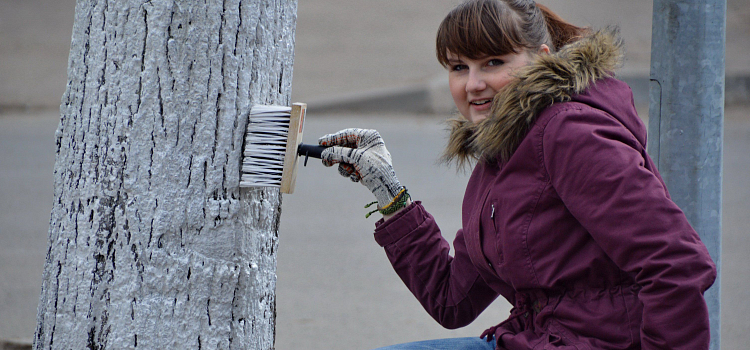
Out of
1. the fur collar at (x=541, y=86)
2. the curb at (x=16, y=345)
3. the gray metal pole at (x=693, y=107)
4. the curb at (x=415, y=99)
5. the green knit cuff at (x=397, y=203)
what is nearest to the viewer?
the fur collar at (x=541, y=86)

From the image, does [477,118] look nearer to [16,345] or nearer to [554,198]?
[554,198]

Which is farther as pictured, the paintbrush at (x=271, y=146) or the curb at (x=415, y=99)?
the curb at (x=415, y=99)

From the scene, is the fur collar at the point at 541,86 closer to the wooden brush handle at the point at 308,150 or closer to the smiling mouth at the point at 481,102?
the smiling mouth at the point at 481,102

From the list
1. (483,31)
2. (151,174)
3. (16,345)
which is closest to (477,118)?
(483,31)

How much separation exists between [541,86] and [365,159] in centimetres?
51

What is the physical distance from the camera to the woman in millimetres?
1240

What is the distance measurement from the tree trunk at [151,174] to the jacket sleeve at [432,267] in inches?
18.2

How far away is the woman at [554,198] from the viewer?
1240mm

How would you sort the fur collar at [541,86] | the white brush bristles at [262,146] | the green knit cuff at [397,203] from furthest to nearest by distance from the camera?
the green knit cuff at [397,203] < the white brush bristles at [262,146] < the fur collar at [541,86]

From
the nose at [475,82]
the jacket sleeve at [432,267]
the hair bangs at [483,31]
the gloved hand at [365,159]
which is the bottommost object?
the jacket sleeve at [432,267]

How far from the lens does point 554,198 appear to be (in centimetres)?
140

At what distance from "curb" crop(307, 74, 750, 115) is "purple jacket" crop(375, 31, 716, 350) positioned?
7.95 metres

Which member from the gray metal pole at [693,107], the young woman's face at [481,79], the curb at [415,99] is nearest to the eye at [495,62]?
the young woman's face at [481,79]

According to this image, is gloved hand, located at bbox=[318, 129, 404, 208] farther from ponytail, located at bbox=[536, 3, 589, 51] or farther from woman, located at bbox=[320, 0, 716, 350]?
ponytail, located at bbox=[536, 3, 589, 51]
